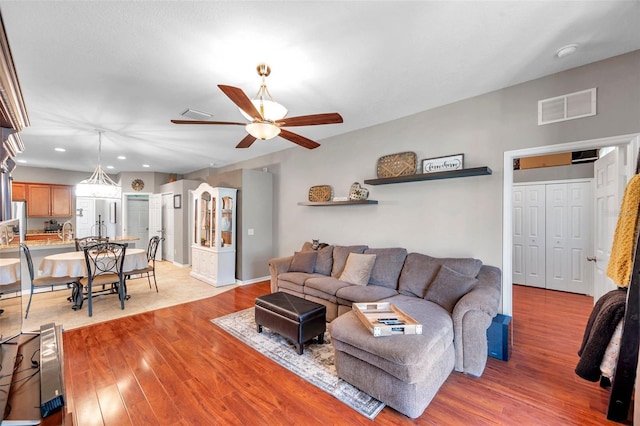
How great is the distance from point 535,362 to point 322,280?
238 centimetres

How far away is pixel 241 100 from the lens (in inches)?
77.2

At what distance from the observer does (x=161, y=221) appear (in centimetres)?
772

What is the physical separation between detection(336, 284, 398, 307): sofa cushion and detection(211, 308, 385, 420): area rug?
0.50m

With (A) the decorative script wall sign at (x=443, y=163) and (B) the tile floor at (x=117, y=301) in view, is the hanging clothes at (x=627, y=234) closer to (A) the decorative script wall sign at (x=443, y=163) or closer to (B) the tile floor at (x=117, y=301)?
(A) the decorative script wall sign at (x=443, y=163)

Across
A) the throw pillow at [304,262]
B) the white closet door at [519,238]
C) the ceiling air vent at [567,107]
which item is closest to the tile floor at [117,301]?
the throw pillow at [304,262]

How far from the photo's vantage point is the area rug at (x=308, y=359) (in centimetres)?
205

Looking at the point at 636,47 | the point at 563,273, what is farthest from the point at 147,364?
the point at 563,273

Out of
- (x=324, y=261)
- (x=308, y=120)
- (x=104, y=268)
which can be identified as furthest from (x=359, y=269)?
(x=104, y=268)

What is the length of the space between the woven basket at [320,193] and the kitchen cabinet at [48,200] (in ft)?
24.2

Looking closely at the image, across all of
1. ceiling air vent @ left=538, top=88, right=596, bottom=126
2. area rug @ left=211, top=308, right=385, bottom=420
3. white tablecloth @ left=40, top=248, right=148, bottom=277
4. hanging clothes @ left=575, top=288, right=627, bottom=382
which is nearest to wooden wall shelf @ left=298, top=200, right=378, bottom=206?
area rug @ left=211, top=308, right=385, bottom=420

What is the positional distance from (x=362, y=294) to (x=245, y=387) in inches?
59.8

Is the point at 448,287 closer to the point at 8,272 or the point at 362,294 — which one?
the point at 362,294

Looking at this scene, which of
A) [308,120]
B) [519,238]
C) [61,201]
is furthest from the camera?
[61,201]

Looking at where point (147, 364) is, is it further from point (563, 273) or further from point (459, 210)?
point (563, 273)
